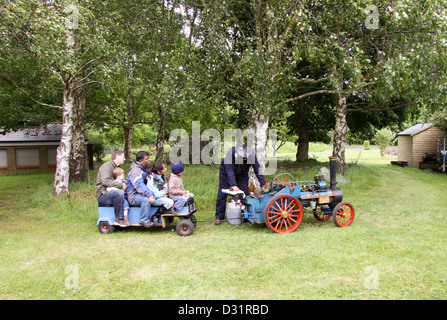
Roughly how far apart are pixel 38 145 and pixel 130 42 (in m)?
16.5

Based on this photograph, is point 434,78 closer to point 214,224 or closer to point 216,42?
point 216,42

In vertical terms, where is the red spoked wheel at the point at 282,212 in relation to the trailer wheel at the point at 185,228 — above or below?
above

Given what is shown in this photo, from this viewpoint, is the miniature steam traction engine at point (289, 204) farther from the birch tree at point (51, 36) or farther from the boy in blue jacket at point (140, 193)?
the birch tree at point (51, 36)

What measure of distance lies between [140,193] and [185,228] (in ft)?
3.88

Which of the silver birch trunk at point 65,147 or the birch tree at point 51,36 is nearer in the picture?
the birch tree at point 51,36

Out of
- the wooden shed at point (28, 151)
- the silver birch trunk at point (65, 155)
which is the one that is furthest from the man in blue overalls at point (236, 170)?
the wooden shed at point (28, 151)

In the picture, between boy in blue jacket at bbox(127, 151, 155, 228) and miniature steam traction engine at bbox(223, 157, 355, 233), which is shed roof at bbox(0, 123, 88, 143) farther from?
miniature steam traction engine at bbox(223, 157, 355, 233)

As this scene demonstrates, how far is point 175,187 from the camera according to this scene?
6.89 metres

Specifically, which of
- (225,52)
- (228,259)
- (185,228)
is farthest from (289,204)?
(225,52)

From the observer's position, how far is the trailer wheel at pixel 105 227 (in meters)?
6.79

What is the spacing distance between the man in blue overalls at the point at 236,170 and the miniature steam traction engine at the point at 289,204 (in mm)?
362

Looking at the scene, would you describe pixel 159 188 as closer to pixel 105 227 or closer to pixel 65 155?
pixel 105 227

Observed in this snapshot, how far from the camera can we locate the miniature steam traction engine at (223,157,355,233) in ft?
21.3
